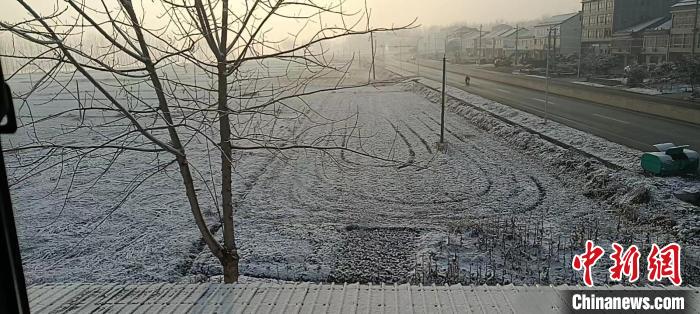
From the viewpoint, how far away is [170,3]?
9.30 feet

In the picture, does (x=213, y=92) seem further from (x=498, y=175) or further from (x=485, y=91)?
(x=485, y=91)

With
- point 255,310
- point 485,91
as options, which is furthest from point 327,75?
point 485,91

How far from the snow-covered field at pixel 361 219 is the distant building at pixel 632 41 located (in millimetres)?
16355

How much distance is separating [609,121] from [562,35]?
65.7ft

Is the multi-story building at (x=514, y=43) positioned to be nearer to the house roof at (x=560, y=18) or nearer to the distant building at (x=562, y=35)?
the distant building at (x=562, y=35)

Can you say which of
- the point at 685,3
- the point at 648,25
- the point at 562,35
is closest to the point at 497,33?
the point at 562,35

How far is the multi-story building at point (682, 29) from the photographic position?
1944 centimetres

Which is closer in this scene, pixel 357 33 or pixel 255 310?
pixel 255 310

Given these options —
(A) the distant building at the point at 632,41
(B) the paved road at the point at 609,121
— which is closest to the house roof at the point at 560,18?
(A) the distant building at the point at 632,41

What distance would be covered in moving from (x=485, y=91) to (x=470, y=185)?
13147mm

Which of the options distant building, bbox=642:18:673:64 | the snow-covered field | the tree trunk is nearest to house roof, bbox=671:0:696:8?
distant building, bbox=642:18:673:64

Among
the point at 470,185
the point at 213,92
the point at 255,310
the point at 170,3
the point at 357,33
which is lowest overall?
the point at 470,185

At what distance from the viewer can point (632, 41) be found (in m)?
23.2

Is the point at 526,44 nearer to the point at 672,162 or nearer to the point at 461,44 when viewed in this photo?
the point at 461,44
